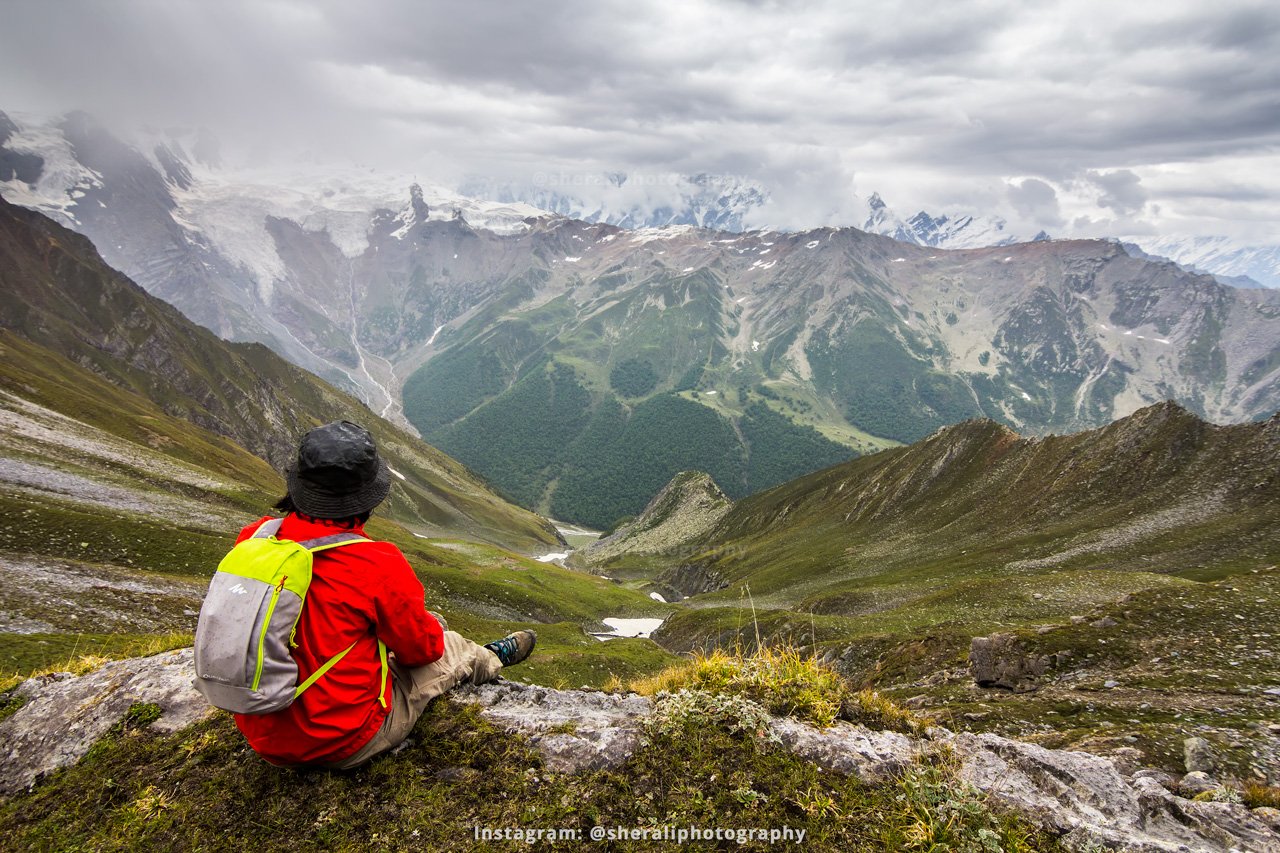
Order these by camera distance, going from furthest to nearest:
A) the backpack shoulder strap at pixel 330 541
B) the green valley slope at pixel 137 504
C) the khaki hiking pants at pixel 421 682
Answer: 1. the green valley slope at pixel 137 504
2. the khaki hiking pants at pixel 421 682
3. the backpack shoulder strap at pixel 330 541

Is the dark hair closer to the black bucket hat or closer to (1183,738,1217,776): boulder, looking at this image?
the black bucket hat

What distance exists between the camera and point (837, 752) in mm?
7316

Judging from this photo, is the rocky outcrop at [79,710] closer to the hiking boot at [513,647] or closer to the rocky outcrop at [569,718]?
the rocky outcrop at [569,718]

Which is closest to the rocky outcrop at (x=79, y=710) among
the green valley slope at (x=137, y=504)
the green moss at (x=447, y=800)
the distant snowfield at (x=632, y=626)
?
the green moss at (x=447, y=800)

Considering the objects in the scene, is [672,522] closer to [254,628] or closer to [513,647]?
[513,647]

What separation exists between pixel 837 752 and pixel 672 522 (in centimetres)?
16961

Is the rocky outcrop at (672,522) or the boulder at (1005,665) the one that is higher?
the boulder at (1005,665)

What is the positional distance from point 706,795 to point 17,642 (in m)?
22.6

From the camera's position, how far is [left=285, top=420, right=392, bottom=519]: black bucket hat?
6570 mm

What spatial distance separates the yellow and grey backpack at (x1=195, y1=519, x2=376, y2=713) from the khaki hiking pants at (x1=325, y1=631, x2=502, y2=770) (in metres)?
1.51

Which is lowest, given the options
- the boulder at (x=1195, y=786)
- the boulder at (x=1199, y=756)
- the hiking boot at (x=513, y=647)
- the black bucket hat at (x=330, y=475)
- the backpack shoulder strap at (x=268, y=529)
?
the boulder at (x=1199, y=756)

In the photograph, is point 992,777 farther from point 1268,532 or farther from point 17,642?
point 1268,532

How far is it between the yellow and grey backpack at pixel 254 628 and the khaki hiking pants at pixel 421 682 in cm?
151

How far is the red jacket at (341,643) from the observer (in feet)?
19.8
